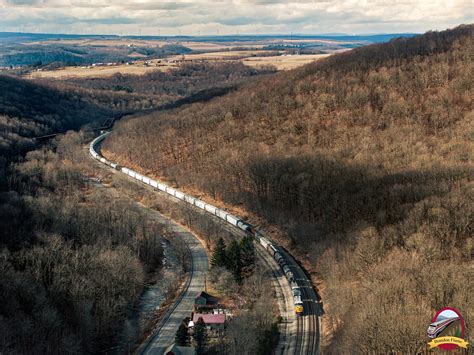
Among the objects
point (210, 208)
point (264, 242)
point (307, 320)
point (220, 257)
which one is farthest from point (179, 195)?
point (307, 320)

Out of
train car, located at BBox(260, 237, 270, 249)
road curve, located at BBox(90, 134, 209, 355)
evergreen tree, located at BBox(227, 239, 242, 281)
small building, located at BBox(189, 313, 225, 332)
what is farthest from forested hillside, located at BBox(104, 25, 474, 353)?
road curve, located at BBox(90, 134, 209, 355)

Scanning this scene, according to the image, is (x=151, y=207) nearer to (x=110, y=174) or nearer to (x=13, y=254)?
(x=110, y=174)

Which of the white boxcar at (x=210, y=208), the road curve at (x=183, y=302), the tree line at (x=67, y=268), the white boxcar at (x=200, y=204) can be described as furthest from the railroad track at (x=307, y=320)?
the white boxcar at (x=200, y=204)

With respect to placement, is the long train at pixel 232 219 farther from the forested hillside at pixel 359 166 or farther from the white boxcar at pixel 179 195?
the forested hillside at pixel 359 166

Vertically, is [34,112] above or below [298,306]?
above

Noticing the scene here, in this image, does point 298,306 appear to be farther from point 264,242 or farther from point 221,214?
point 221,214

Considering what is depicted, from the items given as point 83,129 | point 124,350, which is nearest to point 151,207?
point 124,350

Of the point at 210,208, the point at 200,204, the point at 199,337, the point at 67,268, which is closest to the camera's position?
the point at 199,337

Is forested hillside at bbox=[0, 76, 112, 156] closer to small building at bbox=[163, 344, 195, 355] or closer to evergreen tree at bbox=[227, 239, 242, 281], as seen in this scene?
evergreen tree at bbox=[227, 239, 242, 281]
